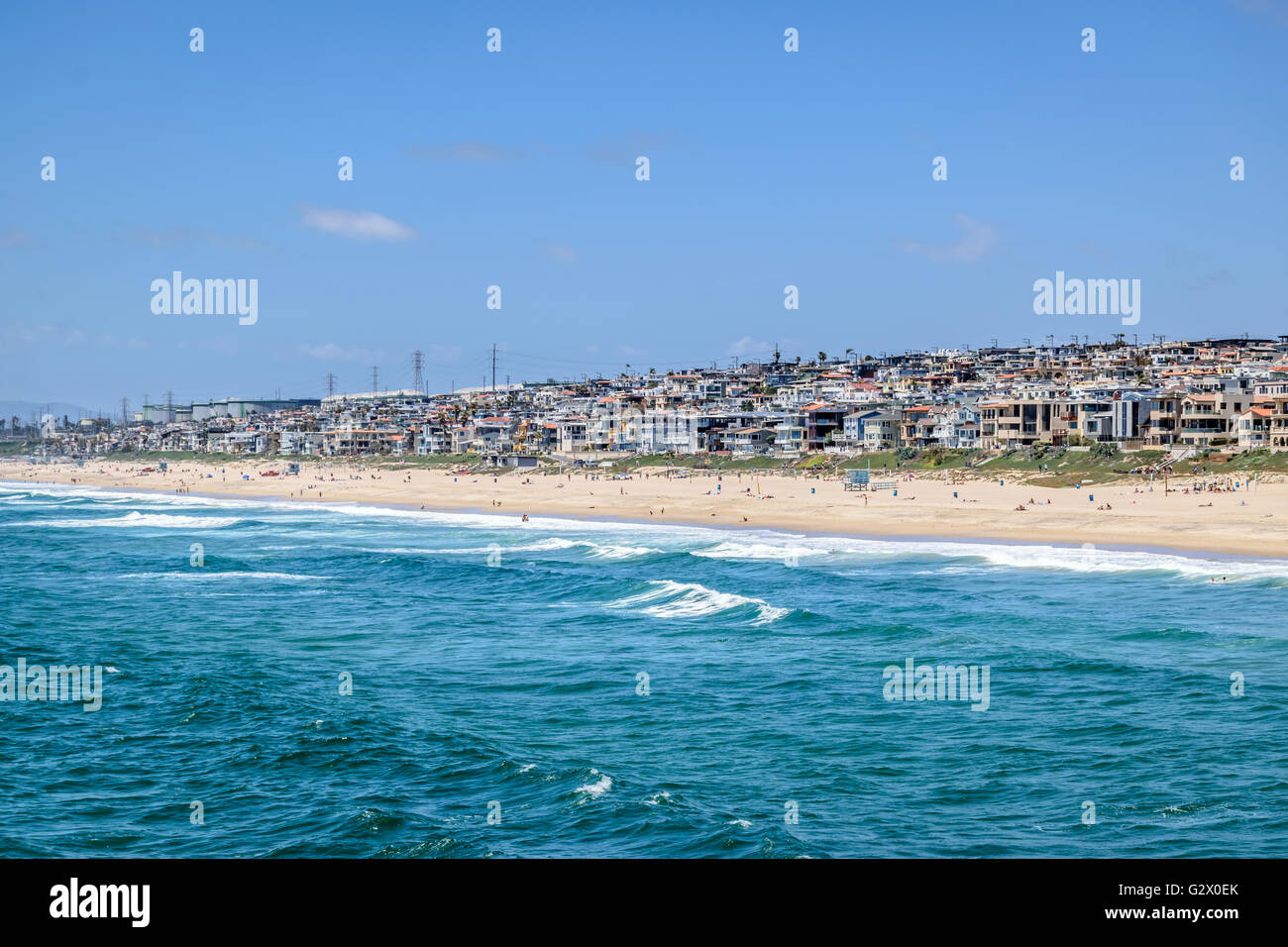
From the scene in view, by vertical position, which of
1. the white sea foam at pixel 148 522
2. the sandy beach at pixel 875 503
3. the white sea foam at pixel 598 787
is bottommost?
the white sea foam at pixel 598 787

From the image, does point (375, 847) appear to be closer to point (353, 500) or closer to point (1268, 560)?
point (1268, 560)

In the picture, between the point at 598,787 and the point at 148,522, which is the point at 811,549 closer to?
the point at 598,787

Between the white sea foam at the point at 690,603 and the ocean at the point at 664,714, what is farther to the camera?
the white sea foam at the point at 690,603

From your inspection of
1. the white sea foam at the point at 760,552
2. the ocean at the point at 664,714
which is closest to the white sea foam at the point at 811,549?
the white sea foam at the point at 760,552

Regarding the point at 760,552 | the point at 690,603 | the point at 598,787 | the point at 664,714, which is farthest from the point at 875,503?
the point at 598,787

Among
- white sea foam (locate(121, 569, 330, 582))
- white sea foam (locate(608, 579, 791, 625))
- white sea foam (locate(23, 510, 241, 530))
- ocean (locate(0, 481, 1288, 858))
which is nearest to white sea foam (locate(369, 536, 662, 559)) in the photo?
ocean (locate(0, 481, 1288, 858))

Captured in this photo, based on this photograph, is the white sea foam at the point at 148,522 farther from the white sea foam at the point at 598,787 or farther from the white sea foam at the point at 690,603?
the white sea foam at the point at 598,787

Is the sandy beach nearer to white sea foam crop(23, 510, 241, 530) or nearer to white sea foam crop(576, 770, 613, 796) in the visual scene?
white sea foam crop(23, 510, 241, 530)
